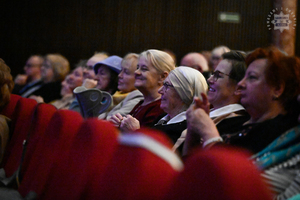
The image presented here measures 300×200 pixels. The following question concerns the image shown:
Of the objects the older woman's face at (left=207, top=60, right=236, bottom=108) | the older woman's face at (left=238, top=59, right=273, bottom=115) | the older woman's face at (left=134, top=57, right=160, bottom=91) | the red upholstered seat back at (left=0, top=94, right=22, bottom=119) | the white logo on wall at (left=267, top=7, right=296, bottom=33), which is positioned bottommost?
the red upholstered seat back at (left=0, top=94, right=22, bottom=119)

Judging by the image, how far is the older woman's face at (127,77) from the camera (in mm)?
3105

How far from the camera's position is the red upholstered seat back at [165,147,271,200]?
684mm

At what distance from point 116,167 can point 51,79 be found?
4.08 metres

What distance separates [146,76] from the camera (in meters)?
2.67

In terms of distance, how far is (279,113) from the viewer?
1.41 meters

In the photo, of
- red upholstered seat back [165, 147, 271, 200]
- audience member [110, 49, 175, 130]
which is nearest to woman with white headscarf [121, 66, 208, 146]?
audience member [110, 49, 175, 130]

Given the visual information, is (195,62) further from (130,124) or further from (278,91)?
(278,91)

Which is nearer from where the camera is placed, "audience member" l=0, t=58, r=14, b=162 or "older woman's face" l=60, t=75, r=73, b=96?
"audience member" l=0, t=58, r=14, b=162

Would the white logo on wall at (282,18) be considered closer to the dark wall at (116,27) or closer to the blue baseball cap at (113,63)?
the blue baseball cap at (113,63)

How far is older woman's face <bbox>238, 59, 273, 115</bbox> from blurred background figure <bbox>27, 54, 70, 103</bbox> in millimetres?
3456

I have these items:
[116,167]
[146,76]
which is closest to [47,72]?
[146,76]

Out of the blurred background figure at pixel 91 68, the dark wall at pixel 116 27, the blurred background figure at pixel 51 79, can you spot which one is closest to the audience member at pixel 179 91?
the blurred background figure at pixel 91 68

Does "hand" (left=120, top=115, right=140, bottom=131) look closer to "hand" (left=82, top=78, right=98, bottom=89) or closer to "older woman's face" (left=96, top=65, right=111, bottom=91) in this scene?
"older woman's face" (left=96, top=65, right=111, bottom=91)

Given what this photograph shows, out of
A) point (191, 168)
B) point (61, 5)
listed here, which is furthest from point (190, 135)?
point (61, 5)
